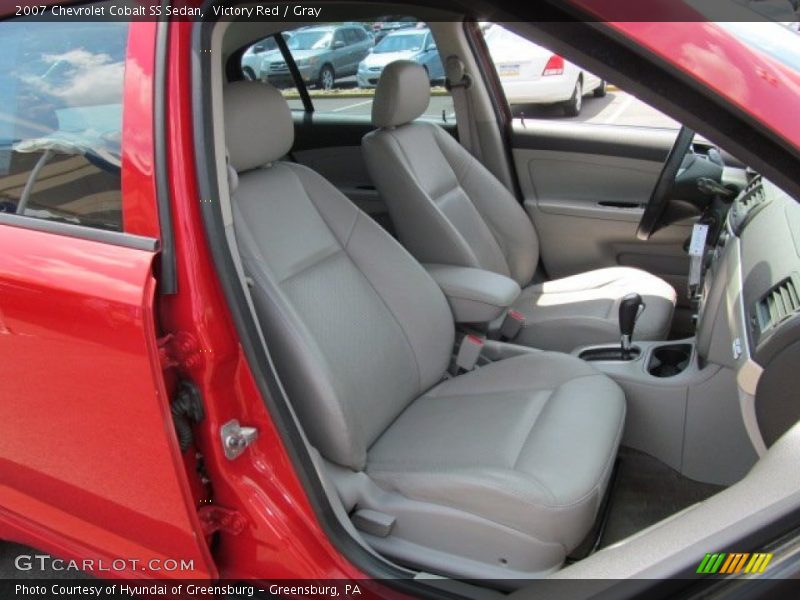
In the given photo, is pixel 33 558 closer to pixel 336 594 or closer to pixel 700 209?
pixel 336 594

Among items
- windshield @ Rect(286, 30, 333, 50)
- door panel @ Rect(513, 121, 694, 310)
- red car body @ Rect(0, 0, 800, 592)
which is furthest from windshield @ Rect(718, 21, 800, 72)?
windshield @ Rect(286, 30, 333, 50)

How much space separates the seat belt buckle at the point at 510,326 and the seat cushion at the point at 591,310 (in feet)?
0.10

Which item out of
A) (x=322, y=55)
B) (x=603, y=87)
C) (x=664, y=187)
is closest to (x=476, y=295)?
(x=664, y=187)

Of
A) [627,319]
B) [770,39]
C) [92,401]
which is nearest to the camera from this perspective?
[770,39]

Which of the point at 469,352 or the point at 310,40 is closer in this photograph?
the point at 469,352

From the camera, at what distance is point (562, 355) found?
214cm

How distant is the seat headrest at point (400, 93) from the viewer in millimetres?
2502

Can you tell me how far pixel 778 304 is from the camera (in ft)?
4.67

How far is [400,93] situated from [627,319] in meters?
1.09

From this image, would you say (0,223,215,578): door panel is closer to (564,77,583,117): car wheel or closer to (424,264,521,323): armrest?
(424,264,521,323): armrest

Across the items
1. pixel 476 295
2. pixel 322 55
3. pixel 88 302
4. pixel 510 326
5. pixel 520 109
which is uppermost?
pixel 322 55

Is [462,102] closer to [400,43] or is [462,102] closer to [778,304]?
[400,43]

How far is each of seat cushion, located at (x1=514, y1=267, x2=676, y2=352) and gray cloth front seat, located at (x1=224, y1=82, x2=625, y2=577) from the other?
38 centimetres

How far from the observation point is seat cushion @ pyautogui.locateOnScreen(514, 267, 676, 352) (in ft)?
8.07
